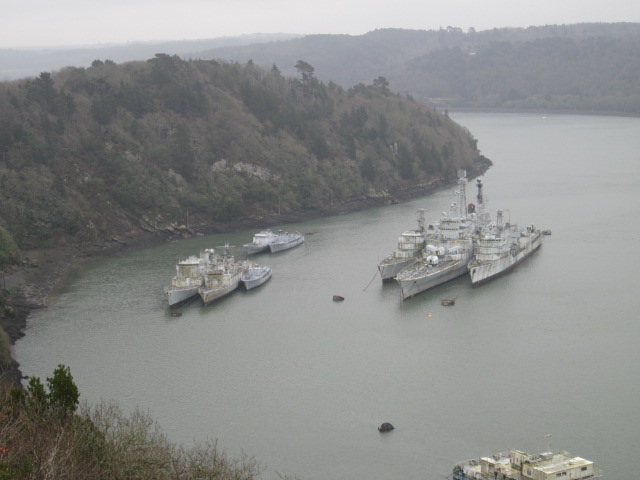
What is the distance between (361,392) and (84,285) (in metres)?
11.1

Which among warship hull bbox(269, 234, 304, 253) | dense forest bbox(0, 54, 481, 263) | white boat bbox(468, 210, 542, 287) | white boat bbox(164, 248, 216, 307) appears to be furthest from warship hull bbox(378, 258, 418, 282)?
dense forest bbox(0, 54, 481, 263)

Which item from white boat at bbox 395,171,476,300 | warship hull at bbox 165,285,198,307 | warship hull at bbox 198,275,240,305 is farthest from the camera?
white boat at bbox 395,171,476,300

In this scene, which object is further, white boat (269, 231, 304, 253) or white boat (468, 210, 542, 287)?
white boat (269, 231, 304, 253)

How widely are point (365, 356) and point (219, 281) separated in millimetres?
6426

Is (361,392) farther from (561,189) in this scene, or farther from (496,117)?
(496,117)

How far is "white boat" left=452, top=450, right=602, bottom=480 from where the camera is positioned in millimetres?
12758

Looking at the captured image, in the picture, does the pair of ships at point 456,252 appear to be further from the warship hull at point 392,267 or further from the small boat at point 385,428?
the small boat at point 385,428

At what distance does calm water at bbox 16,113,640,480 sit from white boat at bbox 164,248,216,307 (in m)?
0.39

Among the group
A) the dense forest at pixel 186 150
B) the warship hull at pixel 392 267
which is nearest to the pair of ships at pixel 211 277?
the warship hull at pixel 392 267

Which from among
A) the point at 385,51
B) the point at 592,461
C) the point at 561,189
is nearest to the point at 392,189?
the point at 561,189

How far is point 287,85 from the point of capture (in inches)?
1861

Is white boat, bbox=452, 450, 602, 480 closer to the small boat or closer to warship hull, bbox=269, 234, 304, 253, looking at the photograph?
the small boat

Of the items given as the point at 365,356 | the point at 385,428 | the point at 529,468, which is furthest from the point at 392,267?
the point at 529,468

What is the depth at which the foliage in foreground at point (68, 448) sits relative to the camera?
982 cm
